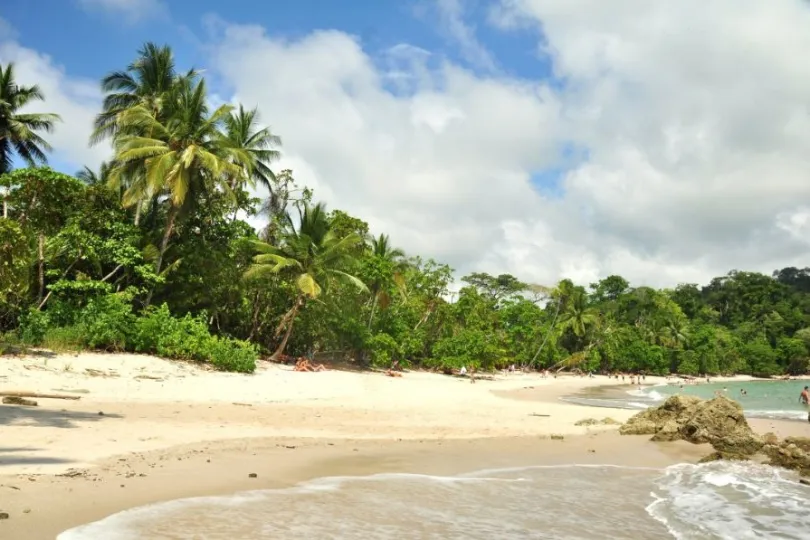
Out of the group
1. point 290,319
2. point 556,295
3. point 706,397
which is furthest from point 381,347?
point 556,295

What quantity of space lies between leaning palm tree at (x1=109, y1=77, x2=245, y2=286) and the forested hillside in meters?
0.07

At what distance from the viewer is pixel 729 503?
311 inches

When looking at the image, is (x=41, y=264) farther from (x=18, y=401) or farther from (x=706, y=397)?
(x=706, y=397)

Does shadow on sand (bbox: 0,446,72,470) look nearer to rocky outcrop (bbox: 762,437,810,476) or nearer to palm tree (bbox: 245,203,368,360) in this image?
rocky outcrop (bbox: 762,437,810,476)

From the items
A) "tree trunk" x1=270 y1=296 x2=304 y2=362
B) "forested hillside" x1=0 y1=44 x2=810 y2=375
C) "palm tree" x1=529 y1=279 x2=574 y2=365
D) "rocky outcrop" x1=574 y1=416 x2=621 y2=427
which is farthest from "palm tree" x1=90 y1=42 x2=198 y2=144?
"palm tree" x1=529 y1=279 x2=574 y2=365

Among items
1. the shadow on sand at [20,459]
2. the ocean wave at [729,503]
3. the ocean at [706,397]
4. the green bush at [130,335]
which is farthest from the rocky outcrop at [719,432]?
the green bush at [130,335]

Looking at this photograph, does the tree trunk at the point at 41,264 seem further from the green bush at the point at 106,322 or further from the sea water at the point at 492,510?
the sea water at the point at 492,510

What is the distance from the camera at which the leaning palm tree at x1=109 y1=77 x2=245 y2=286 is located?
2183cm

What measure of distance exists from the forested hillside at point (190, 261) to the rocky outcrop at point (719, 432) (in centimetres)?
1333

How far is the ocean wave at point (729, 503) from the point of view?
6625 mm

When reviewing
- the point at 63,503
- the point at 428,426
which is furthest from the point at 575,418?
the point at 63,503

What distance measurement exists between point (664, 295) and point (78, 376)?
74.7 metres

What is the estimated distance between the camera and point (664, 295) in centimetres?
7512

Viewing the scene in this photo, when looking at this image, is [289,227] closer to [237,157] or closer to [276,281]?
[276,281]
